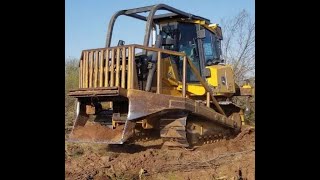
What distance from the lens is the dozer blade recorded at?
710 centimetres

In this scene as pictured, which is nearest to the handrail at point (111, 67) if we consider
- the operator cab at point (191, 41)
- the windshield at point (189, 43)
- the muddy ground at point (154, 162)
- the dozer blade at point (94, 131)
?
the dozer blade at point (94, 131)

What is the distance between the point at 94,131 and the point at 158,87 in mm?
1465

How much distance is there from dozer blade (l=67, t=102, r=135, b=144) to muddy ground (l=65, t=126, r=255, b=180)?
31 centimetres

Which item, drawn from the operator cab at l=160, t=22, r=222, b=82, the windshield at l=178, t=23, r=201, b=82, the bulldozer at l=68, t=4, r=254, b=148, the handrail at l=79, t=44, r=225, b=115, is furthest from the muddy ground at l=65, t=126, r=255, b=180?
the operator cab at l=160, t=22, r=222, b=82

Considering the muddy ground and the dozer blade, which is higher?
the dozer blade

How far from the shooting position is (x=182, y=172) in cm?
600

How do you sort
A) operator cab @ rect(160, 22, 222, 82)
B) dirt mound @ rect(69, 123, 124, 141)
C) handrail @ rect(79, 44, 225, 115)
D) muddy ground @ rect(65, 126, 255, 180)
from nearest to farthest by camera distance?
muddy ground @ rect(65, 126, 255, 180) → handrail @ rect(79, 44, 225, 115) → dirt mound @ rect(69, 123, 124, 141) → operator cab @ rect(160, 22, 222, 82)

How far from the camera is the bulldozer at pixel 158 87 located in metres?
6.93

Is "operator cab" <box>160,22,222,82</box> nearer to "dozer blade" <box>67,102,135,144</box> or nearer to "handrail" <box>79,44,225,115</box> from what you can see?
"handrail" <box>79,44,225,115</box>
